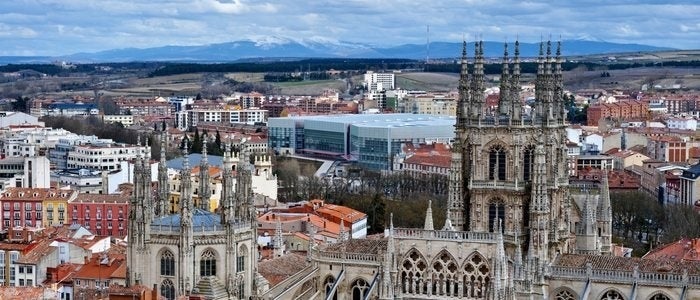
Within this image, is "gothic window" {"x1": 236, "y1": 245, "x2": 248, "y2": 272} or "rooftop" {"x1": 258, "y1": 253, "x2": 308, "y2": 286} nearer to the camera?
"gothic window" {"x1": 236, "y1": 245, "x2": 248, "y2": 272}

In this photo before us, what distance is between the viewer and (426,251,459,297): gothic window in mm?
60344

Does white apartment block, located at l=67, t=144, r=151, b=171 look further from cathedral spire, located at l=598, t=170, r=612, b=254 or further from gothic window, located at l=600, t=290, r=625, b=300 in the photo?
gothic window, located at l=600, t=290, r=625, b=300

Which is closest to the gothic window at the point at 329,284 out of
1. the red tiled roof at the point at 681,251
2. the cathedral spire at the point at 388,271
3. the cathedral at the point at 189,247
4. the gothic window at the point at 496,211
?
the cathedral spire at the point at 388,271

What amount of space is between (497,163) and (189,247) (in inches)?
657

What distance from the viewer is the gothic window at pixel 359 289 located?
208ft

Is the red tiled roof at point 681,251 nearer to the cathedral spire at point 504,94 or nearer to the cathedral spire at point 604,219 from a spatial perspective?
the cathedral spire at point 604,219

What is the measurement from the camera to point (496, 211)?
208 ft

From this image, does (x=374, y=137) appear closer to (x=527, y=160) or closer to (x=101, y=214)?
(x=101, y=214)

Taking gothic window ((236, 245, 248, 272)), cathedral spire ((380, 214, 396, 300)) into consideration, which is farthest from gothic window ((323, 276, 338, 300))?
gothic window ((236, 245, 248, 272))

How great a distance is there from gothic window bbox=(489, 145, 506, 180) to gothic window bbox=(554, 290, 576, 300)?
6668mm

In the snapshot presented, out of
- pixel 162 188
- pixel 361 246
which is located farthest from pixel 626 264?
pixel 162 188

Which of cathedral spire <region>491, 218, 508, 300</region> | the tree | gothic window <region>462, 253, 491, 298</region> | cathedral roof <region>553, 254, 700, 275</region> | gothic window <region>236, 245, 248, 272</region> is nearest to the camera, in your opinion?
gothic window <region>236, 245, 248, 272</region>

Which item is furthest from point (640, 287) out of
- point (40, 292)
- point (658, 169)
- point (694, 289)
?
point (658, 169)

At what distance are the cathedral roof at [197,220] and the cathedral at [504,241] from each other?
4279 mm
